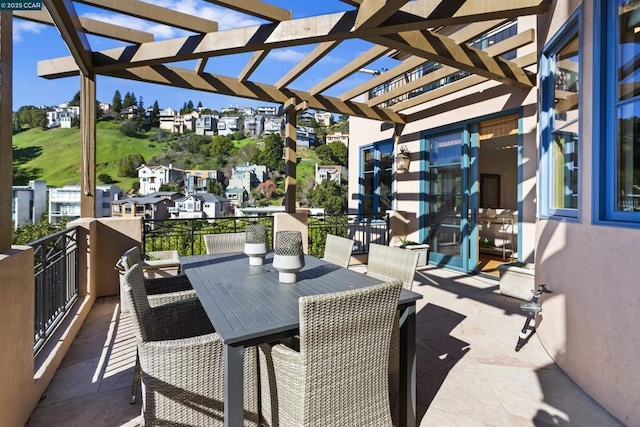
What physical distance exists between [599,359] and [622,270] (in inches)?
22.7

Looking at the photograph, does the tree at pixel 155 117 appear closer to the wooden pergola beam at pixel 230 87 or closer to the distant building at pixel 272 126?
the distant building at pixel 272 126

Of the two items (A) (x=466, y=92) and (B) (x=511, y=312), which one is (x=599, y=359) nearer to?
(B) (x=511, y=312)

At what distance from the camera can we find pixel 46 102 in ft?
148

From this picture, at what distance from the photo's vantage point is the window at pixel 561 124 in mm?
2420

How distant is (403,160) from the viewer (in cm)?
615

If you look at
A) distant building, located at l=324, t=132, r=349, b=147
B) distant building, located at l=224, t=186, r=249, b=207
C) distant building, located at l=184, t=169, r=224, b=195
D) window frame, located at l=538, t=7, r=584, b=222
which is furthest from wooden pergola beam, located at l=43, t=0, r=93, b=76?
distant building, located at l=324, t=132, r=349, b=147

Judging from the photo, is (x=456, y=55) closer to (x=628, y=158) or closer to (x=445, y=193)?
(x=628, y=158)

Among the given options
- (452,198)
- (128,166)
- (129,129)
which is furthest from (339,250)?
(129,129)

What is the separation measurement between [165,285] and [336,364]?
175cm

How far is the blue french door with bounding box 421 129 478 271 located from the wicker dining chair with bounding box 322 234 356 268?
295 cm

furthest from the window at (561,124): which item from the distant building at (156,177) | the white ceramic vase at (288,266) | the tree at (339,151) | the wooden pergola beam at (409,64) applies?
the distant building at (156,177)

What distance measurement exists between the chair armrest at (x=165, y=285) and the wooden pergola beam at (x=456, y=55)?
8.46ft

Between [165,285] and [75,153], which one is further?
[75,153]

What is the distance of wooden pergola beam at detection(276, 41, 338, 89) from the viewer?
11.0 feet
